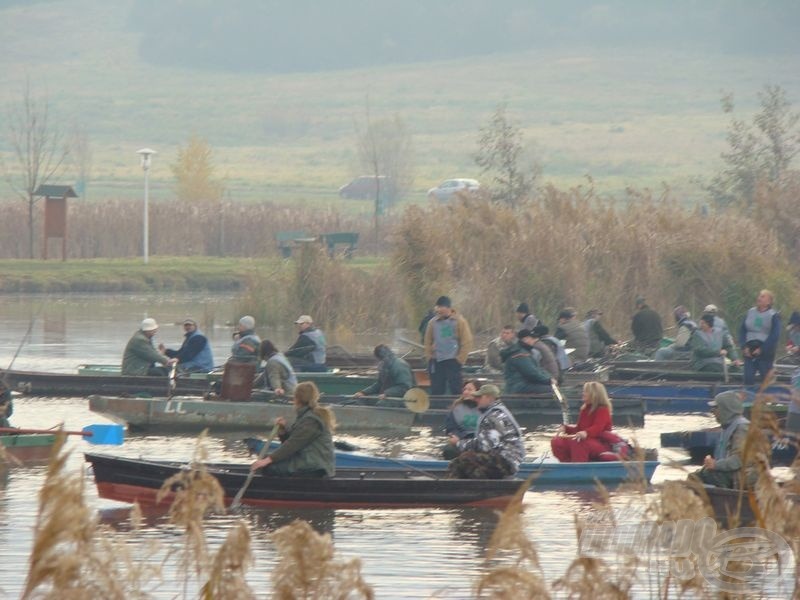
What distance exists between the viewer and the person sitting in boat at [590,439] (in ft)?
55.6

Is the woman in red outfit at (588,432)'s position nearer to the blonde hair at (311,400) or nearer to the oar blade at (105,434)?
the blonde hair at (311,400)

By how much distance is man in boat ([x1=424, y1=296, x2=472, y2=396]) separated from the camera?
75.1ft

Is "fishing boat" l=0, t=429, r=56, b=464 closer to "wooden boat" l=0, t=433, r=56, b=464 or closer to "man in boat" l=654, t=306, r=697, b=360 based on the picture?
"wooden boat" l=0, t=433, r=56, b=464

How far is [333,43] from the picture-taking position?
169m

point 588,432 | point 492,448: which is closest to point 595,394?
point 588,432

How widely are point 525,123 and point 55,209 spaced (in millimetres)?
78768

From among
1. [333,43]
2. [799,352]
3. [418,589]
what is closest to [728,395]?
[418,589]

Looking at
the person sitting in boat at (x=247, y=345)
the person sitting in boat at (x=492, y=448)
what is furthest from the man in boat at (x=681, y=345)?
the person sitting in boat at (x=492, y=448)

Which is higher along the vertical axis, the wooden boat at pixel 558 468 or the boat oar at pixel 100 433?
the boat oar at pixel 100 433

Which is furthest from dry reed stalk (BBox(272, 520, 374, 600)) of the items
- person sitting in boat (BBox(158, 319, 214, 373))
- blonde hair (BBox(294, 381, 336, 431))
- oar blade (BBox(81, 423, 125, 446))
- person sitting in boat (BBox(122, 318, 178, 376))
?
person sitting in boat (BBox(158, 319, 214, 373))

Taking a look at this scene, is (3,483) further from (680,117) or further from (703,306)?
(680,117)

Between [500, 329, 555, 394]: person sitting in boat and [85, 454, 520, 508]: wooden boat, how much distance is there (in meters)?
6.47

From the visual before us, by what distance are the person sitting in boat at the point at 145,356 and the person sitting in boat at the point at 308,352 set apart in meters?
2.07

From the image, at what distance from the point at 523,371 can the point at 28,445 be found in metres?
6.89
